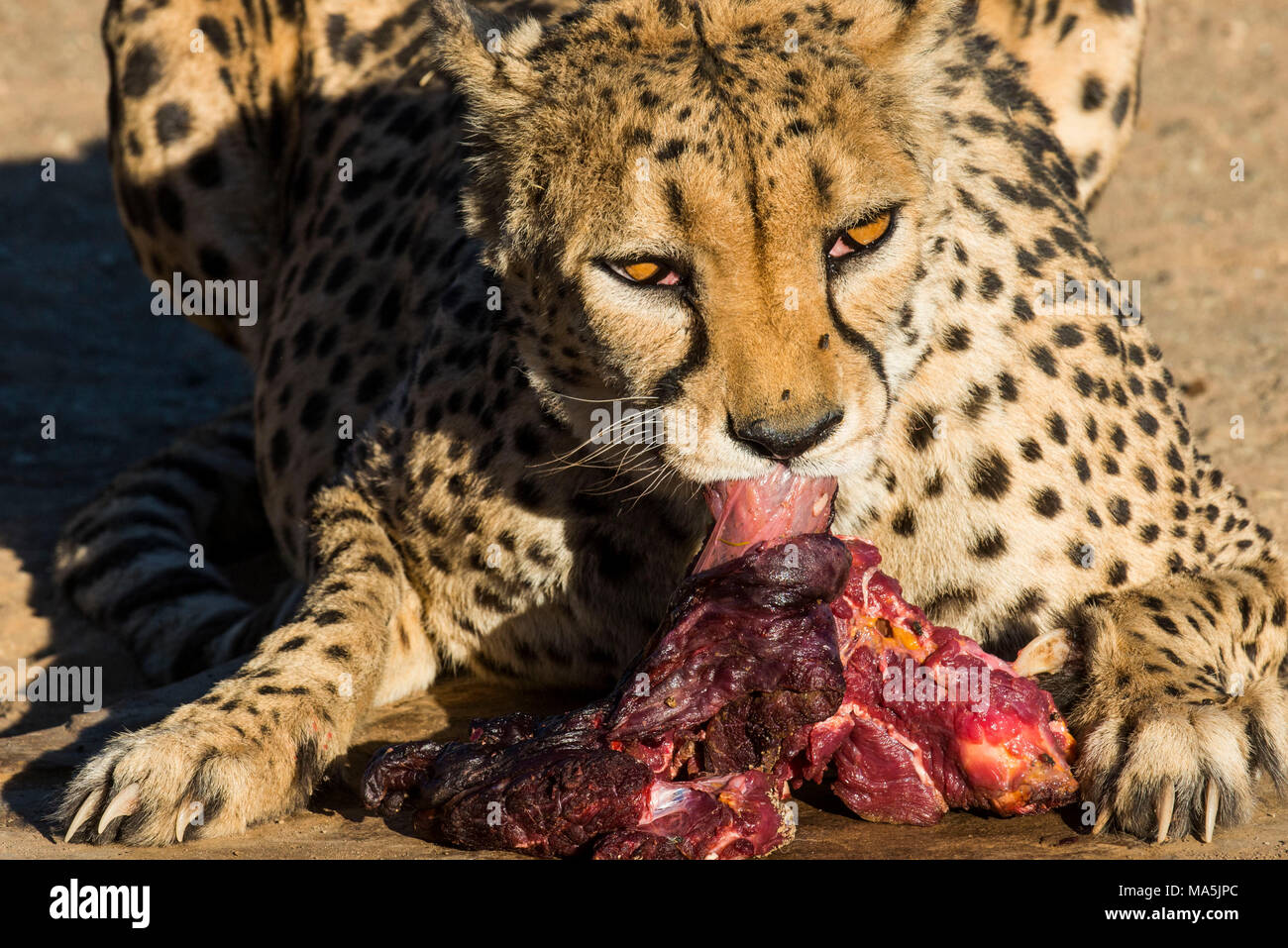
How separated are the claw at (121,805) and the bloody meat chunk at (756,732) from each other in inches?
15.8

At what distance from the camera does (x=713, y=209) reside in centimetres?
262

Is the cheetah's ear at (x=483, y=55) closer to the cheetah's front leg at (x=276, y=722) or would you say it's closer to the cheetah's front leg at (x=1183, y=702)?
the cheetah's front leg at (x=276, y=722)

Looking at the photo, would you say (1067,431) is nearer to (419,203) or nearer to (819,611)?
(819,611)

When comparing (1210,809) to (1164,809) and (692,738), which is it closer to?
(1164,809)

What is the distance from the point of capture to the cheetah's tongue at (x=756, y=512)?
110 inches

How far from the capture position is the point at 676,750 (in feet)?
9.09

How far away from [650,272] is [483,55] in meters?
0.58

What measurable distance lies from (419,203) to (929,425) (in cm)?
182

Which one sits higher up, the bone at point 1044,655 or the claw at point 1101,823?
the bone at point 1044,655

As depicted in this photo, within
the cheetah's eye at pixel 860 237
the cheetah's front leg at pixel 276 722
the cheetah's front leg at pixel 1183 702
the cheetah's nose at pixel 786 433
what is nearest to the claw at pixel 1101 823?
Answer: the cheetah's front leg at pixel 1183 702

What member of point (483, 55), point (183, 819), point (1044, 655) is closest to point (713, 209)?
point (483, 55)

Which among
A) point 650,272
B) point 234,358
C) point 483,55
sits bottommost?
point 650,272

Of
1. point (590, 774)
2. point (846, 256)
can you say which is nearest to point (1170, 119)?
point (846, 256)

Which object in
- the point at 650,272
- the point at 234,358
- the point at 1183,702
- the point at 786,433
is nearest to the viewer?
the point at 786,433
